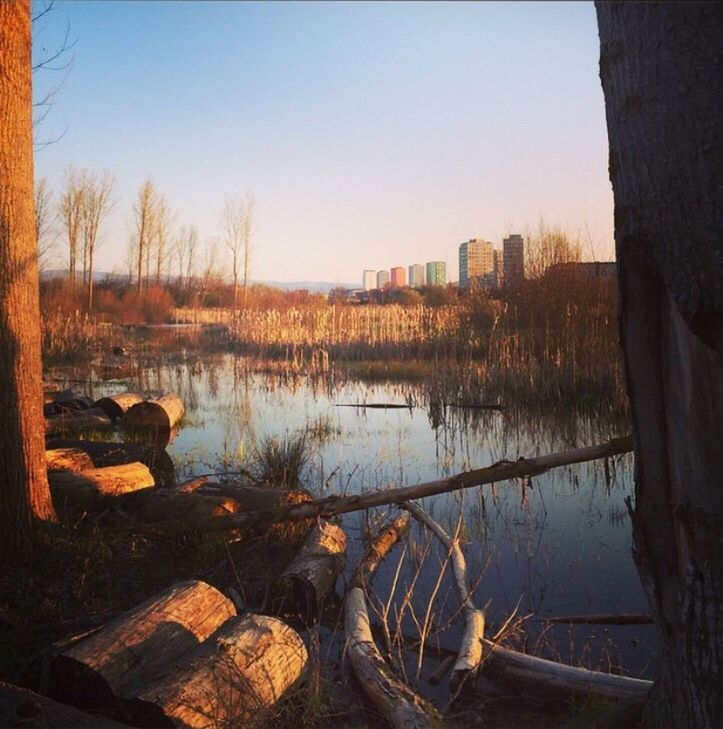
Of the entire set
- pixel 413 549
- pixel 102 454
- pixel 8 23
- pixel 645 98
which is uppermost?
pixel 8 23

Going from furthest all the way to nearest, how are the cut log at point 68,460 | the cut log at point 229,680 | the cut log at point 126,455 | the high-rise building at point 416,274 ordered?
the high-rise building at point 416,274 → the cut log at point 126,455 → the cut log at point 68,460 → the cut log at point 229,680

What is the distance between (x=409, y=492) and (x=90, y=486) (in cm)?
255

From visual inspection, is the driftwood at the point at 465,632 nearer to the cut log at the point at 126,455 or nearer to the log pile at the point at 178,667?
the log pile at the point at 178,667

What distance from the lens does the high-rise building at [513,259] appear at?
572 inches

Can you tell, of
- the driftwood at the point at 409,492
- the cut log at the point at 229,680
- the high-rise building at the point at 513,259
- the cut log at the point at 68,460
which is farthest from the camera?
the high-rise building at the point at 513,259

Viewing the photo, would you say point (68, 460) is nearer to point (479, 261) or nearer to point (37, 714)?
point (37, 714)

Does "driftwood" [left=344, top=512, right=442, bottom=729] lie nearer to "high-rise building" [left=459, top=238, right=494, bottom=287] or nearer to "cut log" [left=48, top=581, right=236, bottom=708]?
"cut log" [left=48, top=581, right=236, bottom=708]

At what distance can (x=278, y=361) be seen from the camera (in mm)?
20062

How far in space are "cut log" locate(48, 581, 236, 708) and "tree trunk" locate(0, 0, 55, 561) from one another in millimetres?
1327

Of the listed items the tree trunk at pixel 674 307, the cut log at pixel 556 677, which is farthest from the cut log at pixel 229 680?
the tree trunk at pixel 674 307

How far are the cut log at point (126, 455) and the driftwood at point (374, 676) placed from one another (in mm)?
3257

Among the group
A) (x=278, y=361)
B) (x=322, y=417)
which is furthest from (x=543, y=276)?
(x=278, y=361)

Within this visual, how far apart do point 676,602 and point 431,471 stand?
20.6 feet

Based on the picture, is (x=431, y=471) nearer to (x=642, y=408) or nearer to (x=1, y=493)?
(x=1, y=493)
